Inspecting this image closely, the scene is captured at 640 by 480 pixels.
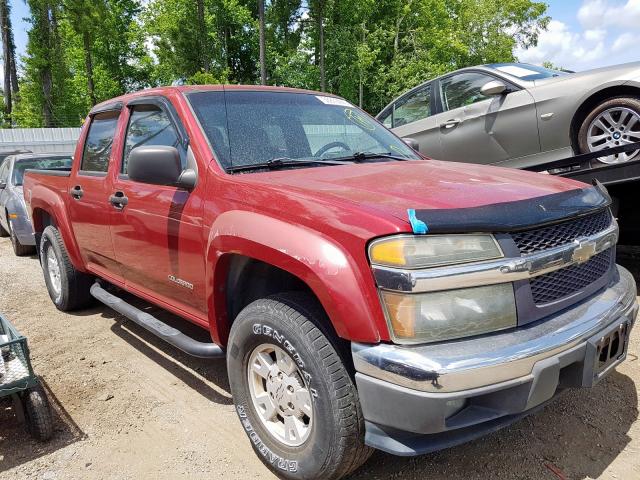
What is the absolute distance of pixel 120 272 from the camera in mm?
3791

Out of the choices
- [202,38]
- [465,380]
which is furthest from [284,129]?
[202,38]

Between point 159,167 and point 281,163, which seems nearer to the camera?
point 159,167

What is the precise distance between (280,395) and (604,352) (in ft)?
4.71

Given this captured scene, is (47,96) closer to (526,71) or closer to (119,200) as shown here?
(526,71)

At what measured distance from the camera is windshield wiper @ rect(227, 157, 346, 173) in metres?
2.81

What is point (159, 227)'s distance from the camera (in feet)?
10.1

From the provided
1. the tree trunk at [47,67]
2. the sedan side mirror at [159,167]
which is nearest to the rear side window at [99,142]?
the sedan side mirror at [159,167]

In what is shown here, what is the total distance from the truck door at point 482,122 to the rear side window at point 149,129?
11.8 ft

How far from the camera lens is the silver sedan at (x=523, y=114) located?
14.6ft

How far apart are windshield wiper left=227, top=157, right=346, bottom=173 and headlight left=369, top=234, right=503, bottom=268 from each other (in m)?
1.17

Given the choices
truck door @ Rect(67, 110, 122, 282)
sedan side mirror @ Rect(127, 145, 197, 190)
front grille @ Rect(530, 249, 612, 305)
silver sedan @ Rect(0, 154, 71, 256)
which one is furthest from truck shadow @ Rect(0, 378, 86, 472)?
silver sedan @ Rect(0, 154, 71, 256)

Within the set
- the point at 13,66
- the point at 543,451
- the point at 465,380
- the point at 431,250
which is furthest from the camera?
the point at 13,66

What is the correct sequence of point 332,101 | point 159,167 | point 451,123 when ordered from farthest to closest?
point 451,123, point 332,101, point 159,167

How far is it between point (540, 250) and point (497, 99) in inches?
154
